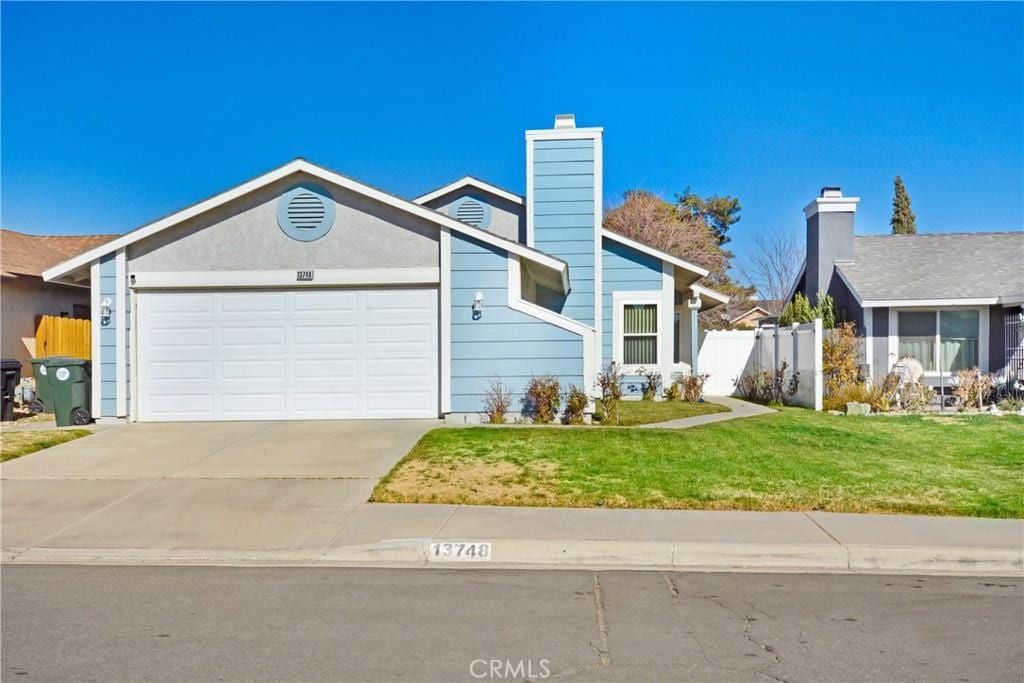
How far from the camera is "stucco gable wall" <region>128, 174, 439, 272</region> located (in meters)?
13.1

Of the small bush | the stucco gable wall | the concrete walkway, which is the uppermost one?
the stucco gable wall

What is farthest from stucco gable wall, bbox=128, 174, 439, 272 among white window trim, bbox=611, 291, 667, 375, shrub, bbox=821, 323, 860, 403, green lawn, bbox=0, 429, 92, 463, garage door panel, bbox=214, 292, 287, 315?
shrub, bbox=821, 323, 860, 403

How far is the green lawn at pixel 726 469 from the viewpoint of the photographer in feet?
27.4

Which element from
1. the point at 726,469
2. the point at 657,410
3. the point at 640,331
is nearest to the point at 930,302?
the point at 640,331

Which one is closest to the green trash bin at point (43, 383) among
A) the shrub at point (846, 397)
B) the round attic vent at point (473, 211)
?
the round attic vent at point (473, 211)

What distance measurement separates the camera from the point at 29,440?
11578 mm

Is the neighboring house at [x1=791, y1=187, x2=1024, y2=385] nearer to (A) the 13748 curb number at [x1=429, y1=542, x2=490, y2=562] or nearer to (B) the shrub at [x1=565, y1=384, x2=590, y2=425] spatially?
(B) the shrub at [x1=565, y1=384, x2=590, y2=425]

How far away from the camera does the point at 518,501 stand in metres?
8.32

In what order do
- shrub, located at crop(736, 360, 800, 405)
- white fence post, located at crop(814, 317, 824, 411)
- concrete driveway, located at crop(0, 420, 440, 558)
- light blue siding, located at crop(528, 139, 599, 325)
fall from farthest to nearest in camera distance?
1. shrub, located at crop(736, 360, 800, 405)
2. light blue siding, located at crop(528, 139, 599, 325)
3. white fence post, located at crop(814, 317, 824, 411)
4. concrete driveway, located at crop(0, 420, 440, 558)

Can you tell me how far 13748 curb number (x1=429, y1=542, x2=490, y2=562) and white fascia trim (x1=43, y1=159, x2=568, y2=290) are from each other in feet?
22.1

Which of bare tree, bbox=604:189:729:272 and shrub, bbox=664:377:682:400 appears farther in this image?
bare tree, bbox=604:189:729:272

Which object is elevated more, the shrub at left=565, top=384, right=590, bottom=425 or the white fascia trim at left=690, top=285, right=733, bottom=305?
the white fascia trim at left=690, top=285, right=733, bottom=305

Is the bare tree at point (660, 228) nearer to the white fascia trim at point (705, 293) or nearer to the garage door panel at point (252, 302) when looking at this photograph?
the white fascia trim at point (705, 293)

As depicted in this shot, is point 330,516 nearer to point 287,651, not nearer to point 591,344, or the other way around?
point 287,651
